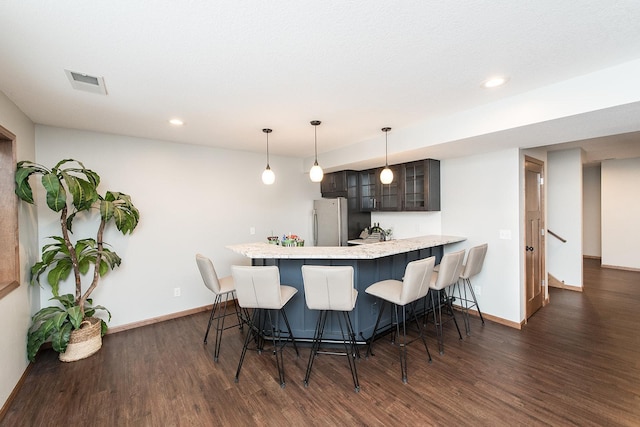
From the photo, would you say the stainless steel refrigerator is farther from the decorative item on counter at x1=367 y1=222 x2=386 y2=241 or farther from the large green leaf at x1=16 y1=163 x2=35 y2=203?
the large green leaf at x1=16 y1=163 x2=35 y2=203

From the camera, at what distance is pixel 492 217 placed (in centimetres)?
368

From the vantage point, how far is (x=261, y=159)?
4809 mm

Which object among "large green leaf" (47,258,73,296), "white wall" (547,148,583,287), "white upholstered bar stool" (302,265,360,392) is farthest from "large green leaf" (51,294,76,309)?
"white wall" (547,148,583,287)

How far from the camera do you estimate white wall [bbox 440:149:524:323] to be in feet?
11.4

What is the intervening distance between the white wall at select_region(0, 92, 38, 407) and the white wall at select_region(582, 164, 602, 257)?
9963 millimetres

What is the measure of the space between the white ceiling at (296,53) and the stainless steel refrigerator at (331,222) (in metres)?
2.28

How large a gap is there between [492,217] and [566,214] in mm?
2400

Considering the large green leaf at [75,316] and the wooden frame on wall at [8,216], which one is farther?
the large green leaf at [75,316]

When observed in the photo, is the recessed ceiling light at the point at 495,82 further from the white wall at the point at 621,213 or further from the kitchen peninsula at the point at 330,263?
the white wall at the point at 621,213

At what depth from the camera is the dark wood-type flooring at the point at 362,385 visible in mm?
2018

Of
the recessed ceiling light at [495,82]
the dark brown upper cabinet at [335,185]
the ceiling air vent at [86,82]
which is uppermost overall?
the ceiling air vent at [86,82]

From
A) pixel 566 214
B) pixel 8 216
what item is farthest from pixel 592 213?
pixel 8 216

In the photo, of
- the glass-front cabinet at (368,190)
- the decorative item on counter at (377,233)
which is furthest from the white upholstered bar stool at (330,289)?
the glass-front cabinet at (368,190)

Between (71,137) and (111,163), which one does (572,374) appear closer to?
(111,163)
